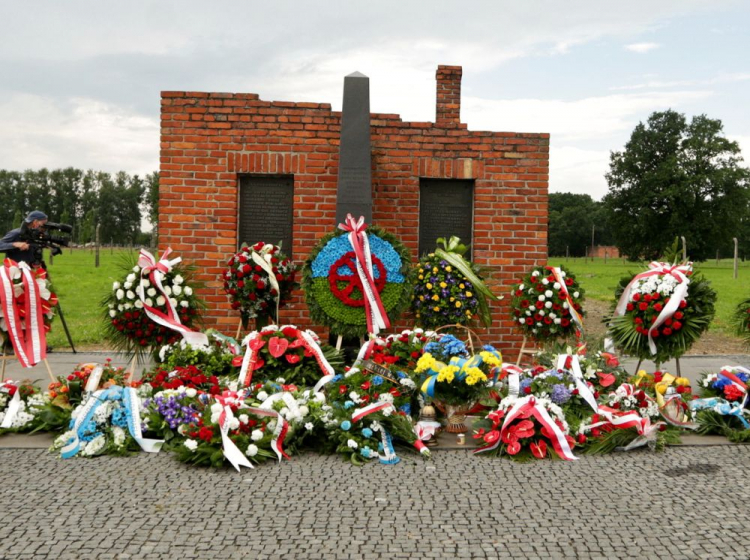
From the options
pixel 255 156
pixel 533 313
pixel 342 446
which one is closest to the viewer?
pixel 342 446

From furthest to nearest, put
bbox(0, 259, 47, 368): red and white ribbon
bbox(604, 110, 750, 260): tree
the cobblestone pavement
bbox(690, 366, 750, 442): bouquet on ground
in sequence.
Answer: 1. bbox(604, 110, 750, 260): tree
2. bbox(0, 259, 47, 368): red and white ribbon
3. bbox(690, 366, 750, 442): bouquet on ground
4. the cobblestone pavement

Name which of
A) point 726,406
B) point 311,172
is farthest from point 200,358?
point 726,406

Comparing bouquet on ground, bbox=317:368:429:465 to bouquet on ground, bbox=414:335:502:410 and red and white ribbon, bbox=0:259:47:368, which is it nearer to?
bouquet on ground, bbox=414:335:502:410

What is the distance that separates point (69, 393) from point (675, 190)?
41847 mm

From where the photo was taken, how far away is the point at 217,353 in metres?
Answer: 6.11

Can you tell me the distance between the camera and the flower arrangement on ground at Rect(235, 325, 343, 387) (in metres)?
5.82

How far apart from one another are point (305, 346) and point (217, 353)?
81 cm

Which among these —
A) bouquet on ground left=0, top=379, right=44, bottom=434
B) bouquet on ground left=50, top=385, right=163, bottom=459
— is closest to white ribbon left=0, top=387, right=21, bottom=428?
bouquet on ground left=0, top=379, right=44, bottom=434

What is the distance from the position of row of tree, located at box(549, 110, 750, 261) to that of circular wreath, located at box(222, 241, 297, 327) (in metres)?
37.3

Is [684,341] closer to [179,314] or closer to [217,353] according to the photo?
[217,353]

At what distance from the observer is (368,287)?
667cm

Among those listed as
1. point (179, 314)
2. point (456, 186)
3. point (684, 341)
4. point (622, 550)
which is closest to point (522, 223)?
point (456, 186)

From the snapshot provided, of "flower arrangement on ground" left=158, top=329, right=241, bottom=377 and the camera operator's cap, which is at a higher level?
the camera operator's cap

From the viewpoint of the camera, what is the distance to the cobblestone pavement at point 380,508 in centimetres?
322
